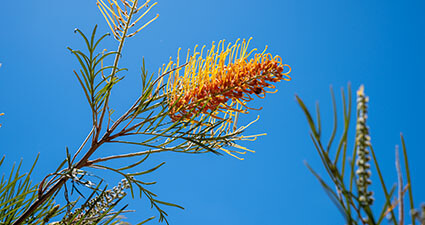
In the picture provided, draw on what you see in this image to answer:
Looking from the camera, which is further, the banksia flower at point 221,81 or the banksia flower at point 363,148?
the banksia flower at point 221,81

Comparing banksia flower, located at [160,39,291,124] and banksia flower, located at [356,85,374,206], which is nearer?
banksia flower, located at [356,85,374,206]

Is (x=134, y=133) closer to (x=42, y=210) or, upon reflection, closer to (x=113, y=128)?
(x=113, y=128)

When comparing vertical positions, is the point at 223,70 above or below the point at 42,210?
above

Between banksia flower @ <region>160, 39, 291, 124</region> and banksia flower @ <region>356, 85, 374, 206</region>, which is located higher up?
banksia flower @ <region>160, 39, 291, 124</region>

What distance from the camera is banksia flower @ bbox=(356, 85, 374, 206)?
24 centimetres

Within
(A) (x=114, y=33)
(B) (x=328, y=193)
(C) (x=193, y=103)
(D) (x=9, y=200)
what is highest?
(A) (x=114, y=33)

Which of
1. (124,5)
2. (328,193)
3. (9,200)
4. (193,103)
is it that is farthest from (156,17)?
(328,193)

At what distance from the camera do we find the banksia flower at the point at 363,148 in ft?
0.78

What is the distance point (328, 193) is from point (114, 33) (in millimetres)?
559

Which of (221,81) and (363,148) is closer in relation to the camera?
(363,148)

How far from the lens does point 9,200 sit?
730mm

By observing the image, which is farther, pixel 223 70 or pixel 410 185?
pixel 223 70

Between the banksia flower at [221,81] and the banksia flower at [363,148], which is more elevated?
the banksia flower at [221,81]

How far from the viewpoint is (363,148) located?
0.78 ft
